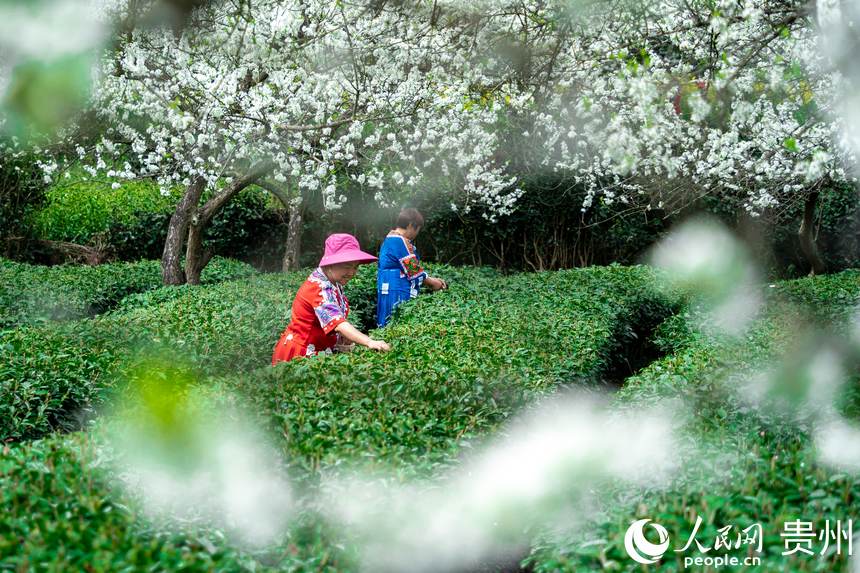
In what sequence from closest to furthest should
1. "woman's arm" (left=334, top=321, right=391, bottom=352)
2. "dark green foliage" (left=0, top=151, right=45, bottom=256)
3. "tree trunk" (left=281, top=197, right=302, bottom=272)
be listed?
1. "woman's arm" (left=334, top=321, right=391, bottom=352)
2. "tree trunk" (left=281, top=197, right=302, bottom=272)
3. "dark green foliage" (left=0, top=151, right=45, bottom=256)

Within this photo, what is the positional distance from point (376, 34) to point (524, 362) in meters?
4.09

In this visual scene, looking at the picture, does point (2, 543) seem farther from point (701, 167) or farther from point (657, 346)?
point (701, 167)

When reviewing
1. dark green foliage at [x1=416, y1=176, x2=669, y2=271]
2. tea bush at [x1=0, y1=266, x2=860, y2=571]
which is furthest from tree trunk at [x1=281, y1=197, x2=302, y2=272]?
tea bush at [x1=0, y1=266, x2=860, y2=571]

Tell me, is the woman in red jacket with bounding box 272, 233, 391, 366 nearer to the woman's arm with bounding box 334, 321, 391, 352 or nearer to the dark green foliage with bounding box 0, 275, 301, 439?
the woman's arm with bounding box 334, 321, 391, 352

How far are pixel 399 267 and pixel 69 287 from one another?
467 centimetres

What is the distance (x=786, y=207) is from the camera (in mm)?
12172

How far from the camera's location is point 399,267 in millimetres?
A: 8227

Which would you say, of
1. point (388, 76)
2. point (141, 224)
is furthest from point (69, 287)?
point (141, 224)

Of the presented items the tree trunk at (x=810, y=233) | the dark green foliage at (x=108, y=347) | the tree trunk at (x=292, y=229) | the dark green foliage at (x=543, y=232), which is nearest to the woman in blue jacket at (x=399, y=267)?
the dark green foliage at (x=108, y=347)

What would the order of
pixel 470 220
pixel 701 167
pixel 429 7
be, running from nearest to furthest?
pixel 429 7, pixel 701 167, pixel 470 220

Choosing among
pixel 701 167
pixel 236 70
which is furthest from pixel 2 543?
pixel 701 167

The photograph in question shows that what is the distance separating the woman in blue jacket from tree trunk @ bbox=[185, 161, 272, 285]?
2.25 meters

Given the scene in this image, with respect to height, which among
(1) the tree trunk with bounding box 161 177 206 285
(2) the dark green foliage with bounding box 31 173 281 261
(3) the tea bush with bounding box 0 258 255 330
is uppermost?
(2) the dark green foliage with bounding box 31 173 281 261

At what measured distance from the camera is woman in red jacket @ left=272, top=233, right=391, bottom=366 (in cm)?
566
